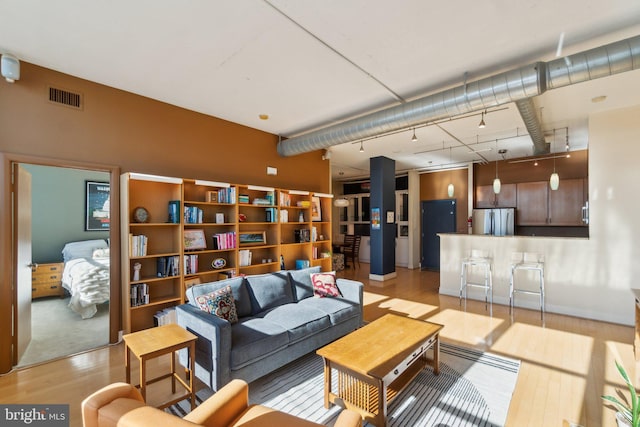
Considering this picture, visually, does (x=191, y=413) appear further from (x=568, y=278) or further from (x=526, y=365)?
(x=568, y=278)

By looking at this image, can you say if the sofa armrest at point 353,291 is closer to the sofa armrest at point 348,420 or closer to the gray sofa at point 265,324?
the gray sofa at point 265,324

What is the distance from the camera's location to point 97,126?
3.48 metres

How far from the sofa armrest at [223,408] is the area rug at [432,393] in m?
0.79

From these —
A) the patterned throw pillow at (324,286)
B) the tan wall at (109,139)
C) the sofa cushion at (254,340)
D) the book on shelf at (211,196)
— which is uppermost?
the tan wall at (109,139)

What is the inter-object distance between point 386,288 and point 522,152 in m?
4.66

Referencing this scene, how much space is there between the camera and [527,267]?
4.59 metres

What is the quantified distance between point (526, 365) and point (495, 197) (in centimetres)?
572

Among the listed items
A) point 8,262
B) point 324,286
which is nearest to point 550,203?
point 324,286

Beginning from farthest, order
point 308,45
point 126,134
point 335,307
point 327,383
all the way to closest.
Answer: point 126,134
point 335,307
point 308,45
point 327,383

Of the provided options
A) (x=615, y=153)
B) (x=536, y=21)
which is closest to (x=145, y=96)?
(x=536, y=21)

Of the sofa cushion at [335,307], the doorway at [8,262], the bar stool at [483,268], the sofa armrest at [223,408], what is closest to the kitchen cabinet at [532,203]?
the bar stool at [483,268]

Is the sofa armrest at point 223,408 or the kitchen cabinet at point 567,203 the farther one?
the kitchen cabinet at point 567,203

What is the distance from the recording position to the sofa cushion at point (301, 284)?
3842mm

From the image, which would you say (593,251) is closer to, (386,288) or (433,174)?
(386,288)
